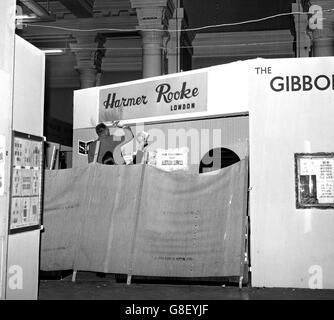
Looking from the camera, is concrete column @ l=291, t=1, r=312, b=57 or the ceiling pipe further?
concrete column @ l=291, t=1, r=312, b=57

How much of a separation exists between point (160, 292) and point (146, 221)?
120 cm

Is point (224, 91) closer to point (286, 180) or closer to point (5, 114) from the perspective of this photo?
point (286, 180)

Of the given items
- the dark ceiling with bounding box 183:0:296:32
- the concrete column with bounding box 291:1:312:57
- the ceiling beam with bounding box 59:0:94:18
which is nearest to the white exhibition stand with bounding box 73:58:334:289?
the concrete column with bounding box 291:1:312:57

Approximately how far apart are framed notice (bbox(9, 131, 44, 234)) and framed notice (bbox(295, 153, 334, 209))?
158 inches

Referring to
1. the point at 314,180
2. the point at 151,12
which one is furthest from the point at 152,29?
the point at 314,180

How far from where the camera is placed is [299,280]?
270 inches

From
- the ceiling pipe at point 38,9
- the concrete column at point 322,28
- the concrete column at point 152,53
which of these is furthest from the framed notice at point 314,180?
the ceiling pipe at point 38,9

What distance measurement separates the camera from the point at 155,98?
8.85 metres

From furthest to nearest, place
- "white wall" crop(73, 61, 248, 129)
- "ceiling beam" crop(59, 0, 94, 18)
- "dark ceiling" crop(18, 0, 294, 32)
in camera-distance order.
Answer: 1. "dark ceiling" crop(18, 0, 294, 32)
2. "ceiling beam" crop(59, 0, 94, 18)
3. "white wall" crop(73, 61, 248, 129)

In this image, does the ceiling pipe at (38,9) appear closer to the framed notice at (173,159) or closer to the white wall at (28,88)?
the framed notice at (173,159)

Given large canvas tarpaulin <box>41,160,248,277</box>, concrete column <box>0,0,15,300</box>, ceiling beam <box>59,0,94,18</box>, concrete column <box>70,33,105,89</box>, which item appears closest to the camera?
concrete column <box>0,0,15,300</box>

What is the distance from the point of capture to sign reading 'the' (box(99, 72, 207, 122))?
324 inches

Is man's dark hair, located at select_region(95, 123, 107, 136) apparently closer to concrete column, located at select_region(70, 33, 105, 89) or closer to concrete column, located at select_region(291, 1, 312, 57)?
concrete column, located at select_region(291, 1, 312, 57)

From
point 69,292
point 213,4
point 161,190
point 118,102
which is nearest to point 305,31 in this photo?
point 213,4
